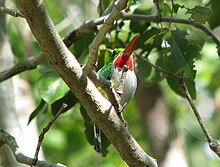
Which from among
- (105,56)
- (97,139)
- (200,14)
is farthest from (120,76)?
(200,14)

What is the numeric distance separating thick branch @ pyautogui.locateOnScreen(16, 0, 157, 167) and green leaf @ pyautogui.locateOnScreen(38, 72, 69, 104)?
580mm

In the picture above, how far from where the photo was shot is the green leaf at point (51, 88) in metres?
2.40

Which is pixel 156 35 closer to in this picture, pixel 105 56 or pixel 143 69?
pixel 105 56

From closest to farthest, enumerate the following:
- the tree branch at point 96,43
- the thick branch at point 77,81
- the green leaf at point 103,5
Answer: the thick branch at point 77,81 → the tree branch at point 96,43 → the green leaf at point 103,5

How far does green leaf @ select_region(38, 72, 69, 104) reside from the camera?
2400mm

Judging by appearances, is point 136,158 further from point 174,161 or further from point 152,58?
point 174,161

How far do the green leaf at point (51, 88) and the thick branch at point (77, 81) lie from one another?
1.90ft

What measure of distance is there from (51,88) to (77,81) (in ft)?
2.38

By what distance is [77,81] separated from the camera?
1717mm

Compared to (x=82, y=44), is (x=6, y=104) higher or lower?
lower

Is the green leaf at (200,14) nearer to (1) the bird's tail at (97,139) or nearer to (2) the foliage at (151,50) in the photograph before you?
(2) the foliage at (151,50)

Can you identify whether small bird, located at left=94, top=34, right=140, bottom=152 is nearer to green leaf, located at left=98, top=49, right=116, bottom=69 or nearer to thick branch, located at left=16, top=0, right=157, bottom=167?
green leaf, located at left=98, top=49, right=116, bottom=69

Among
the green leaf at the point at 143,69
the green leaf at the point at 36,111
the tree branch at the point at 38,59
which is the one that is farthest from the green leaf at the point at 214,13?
the green leaf at the point at 36,111

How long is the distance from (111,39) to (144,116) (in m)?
1.86
